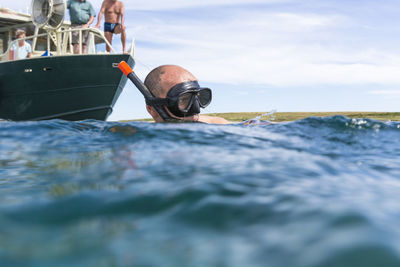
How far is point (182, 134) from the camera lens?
3.03m

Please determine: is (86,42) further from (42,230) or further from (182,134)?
(42,230)

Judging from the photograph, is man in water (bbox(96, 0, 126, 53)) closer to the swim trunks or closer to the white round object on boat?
the swim trunks

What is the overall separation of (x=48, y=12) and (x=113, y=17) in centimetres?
214

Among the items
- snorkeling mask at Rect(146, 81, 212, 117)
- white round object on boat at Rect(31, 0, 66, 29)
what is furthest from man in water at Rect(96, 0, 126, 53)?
snorkeling mask at Rect(146, 81, 212, 117)

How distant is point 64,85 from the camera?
445 inches

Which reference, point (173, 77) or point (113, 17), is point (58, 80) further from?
point (173, 77)

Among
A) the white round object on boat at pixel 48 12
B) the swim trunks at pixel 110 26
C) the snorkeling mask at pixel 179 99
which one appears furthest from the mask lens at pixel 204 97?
the white round object on boat at pixel 48 12

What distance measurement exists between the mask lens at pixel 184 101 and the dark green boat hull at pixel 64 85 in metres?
8.42

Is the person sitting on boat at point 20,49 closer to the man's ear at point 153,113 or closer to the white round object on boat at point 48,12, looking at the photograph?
the white round object on boat at point 48,12

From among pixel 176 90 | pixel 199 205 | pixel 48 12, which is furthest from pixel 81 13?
pixel 199 205

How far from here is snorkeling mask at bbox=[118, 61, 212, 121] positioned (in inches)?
130

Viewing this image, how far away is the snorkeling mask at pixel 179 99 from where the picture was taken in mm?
3297

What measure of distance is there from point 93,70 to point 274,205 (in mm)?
10787

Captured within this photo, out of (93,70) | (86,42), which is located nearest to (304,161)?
(93,70)
